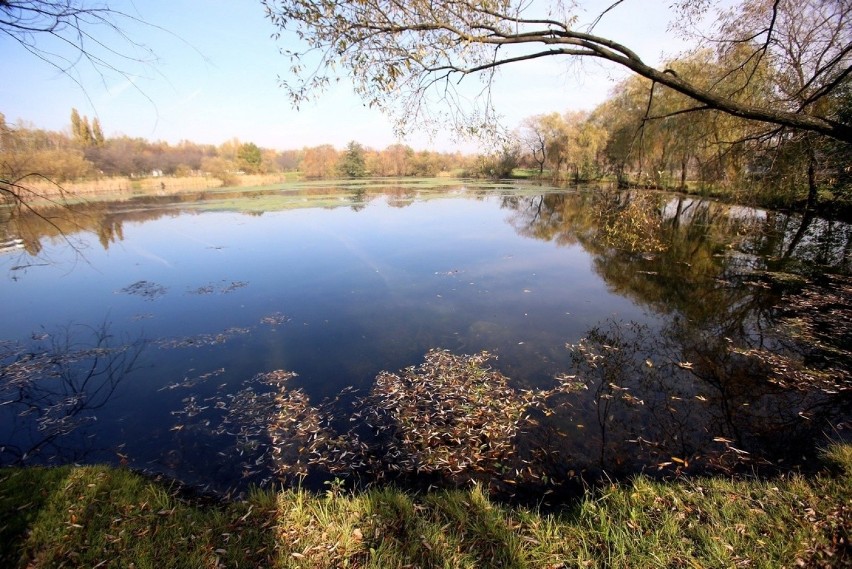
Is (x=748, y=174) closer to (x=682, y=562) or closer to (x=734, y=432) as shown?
(x=734, y=432)

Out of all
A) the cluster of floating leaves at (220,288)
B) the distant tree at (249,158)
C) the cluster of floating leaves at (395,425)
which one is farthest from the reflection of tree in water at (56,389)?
the distant tree at (249,158)

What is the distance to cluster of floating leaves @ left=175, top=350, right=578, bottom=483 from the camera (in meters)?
4.62

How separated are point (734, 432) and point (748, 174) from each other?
32.2 ft

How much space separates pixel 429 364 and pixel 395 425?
70.5 inches

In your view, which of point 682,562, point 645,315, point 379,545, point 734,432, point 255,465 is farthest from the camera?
point 645,315

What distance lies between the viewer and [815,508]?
10.5ft

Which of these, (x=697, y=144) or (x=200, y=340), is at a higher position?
(x=697, y=144)

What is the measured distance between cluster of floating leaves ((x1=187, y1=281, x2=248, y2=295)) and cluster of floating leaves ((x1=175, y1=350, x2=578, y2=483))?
20.5 feet

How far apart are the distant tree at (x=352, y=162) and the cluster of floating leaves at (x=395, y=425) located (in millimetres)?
87964

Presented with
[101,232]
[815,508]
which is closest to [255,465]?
[815,508]

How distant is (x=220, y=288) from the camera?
11805 millimetres

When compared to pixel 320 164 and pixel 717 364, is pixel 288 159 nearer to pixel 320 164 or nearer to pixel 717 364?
pixel 320 164

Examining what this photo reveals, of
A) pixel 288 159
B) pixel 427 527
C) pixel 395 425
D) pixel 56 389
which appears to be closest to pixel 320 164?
pixel 288 159

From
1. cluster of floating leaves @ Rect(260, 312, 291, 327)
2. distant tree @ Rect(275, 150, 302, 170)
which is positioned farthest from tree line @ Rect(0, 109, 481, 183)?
cluster of floating leaves @ Rect(260, 312, 291, 327)
